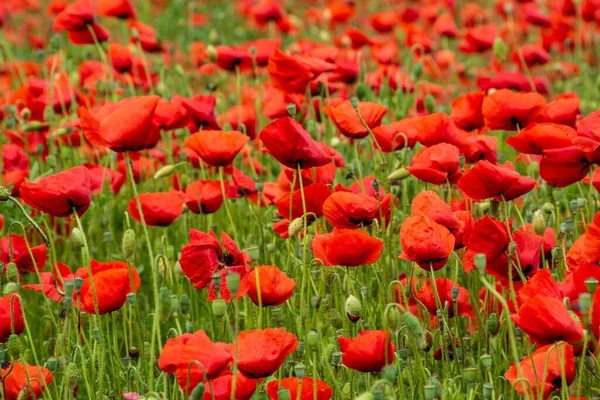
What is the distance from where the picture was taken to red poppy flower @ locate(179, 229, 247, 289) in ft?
6.40

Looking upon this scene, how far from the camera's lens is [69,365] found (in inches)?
72.6

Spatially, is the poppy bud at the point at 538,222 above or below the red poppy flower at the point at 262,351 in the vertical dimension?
below

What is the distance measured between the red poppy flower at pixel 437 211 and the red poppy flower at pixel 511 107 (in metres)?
0.56

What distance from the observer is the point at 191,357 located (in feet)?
5.05

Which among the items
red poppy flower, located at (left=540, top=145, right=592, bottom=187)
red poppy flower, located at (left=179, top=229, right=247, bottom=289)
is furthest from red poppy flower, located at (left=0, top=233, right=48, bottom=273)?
red poppy flower, located at (left=540, top=145, right=592, bottom=187)

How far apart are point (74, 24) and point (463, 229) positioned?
1.71m

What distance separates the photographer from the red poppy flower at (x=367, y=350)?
164cm

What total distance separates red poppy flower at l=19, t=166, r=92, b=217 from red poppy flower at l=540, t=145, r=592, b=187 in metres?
0.89

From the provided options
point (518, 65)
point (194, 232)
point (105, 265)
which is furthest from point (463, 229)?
point (518, 65)

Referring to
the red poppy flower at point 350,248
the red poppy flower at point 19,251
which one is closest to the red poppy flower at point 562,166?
the red poppy flower at point 350,248

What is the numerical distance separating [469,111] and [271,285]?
100 centimetres

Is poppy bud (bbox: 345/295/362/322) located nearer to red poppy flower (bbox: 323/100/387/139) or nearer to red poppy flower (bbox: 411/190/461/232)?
red poppy flower (bbox: 411/190/461/232)

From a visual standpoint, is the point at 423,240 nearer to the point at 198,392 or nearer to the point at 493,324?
the point at 493,324

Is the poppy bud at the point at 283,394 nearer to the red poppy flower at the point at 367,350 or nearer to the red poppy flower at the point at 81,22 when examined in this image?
the red poppy flower at the point at 367,350
